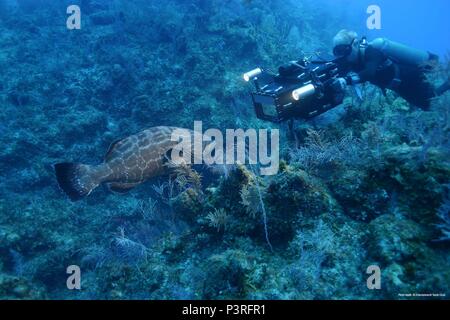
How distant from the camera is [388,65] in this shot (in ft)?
21.9

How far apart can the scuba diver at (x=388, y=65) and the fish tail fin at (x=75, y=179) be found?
519 cm

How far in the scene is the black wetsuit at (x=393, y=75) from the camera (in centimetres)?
655

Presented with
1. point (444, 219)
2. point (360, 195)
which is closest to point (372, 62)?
point (360, 195)

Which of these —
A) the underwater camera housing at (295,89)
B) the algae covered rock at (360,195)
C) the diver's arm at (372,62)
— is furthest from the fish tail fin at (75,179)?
the diver's arm at (372,62)

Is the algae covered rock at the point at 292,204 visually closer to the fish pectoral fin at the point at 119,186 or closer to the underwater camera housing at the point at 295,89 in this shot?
the underwater camera housing at the point at 295,89

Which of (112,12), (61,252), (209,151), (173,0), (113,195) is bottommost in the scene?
(61,252)

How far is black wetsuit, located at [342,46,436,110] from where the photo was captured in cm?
655

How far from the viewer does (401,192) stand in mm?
4191

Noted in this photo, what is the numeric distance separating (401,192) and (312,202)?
3.73ft

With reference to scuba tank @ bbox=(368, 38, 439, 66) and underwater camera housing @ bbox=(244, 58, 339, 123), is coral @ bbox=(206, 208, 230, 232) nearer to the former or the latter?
underwater camera housing @ bbox=(244, 58, 339, 123)

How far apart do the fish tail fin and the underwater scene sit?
0.03m

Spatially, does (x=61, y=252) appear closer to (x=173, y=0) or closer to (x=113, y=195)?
(x=113, y=195)

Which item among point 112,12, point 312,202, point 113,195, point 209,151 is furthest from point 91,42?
point 312,202

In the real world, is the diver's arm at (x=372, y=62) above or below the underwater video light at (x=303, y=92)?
above
